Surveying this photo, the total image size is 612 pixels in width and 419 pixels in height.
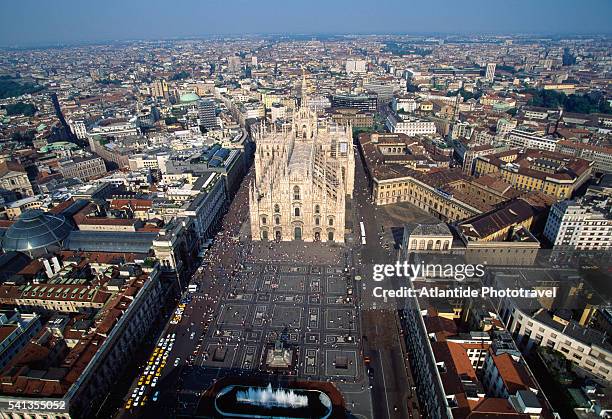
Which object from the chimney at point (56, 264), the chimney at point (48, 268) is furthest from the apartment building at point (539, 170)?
the chimney at point (48, 268)

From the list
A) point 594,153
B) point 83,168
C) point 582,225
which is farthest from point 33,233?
point 594,153

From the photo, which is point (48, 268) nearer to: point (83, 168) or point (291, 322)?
point (291, 322)

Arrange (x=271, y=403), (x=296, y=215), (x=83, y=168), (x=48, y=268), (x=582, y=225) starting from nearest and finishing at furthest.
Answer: (x=271, y=403) < (x=48, y=268) < (x=582, y=225) < (x=296, y=215) < (x=83, y=168)

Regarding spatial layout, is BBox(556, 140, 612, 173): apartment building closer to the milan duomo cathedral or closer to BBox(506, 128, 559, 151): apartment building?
BBox(506, 128, 559, 151): apartment building

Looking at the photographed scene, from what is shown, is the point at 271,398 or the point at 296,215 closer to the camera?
the point at 271,398

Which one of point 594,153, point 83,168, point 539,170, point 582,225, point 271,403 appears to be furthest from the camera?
point 594,153

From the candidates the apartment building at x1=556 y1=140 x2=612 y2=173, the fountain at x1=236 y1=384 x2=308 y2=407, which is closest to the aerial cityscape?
the fountain at x1=236 y1=384 x2=308 y2=407
